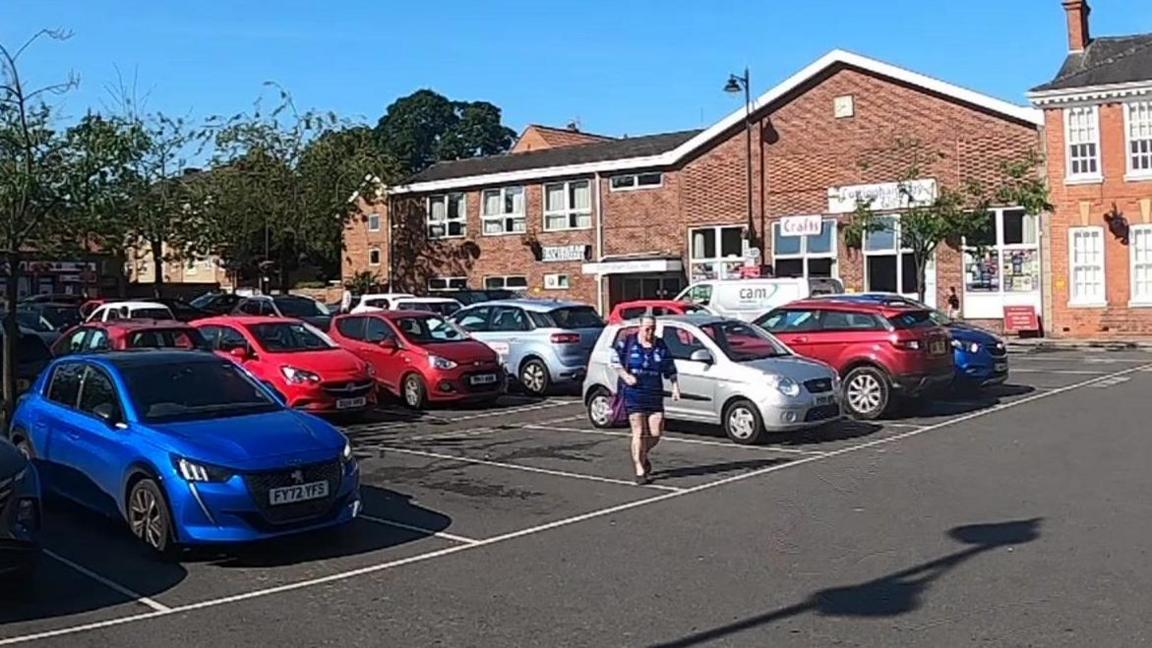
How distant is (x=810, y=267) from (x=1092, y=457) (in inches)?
1026

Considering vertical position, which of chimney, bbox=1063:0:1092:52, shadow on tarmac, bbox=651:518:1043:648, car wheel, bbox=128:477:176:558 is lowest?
shadow on tarmac, bbox=651:518:1043:648

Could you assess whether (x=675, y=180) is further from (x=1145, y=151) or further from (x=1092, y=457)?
(x=1092, y=457)

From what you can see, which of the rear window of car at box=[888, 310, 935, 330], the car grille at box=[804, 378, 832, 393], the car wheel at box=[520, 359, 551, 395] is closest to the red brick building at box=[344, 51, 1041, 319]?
the car wheel at box=[520, 359, 551, 395]

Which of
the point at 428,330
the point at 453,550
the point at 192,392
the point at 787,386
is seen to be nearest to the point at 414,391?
the point at 428,330

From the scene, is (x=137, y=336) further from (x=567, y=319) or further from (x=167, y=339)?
(x=567, y=319)

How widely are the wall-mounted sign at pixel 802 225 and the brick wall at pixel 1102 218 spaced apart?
672 centimetres

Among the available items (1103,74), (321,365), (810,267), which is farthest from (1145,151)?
(321,365)

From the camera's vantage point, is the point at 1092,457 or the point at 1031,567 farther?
the point at 1092,457

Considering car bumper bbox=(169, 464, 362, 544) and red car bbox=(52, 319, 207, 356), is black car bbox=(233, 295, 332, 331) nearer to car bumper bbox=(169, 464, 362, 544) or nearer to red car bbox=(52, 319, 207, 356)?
red car bbox=(52, 319, 207, 356)

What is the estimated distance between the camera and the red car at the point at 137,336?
17156 millimetres

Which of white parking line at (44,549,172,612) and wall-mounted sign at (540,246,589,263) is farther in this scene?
wall-mounted sign at (540,246,589,263)

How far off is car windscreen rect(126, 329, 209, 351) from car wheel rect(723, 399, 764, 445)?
722cm

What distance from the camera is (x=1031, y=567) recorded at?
8344mm

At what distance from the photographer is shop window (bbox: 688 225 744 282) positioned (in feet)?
133
